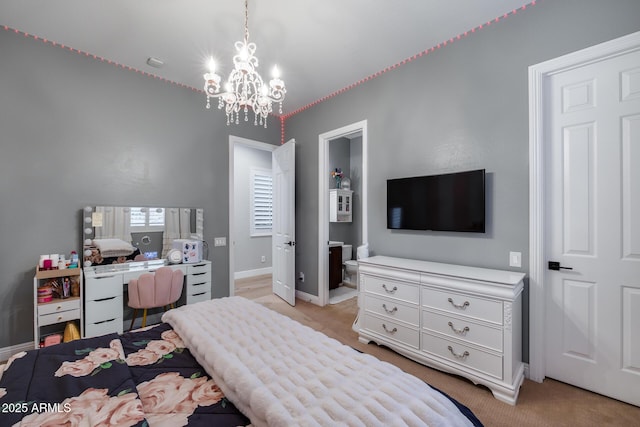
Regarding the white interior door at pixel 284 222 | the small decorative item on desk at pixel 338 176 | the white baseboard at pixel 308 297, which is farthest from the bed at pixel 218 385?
the small decorative item on desk at pixel 338 176

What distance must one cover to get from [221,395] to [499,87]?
2.87 meters

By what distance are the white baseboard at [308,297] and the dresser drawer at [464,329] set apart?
74.7 inches

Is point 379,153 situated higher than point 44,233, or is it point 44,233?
point 379,153

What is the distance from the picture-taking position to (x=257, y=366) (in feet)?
3.47

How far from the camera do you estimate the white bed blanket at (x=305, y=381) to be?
32.1 inches

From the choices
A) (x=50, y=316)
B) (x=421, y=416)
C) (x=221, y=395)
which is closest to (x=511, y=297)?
(x=421, y=416)

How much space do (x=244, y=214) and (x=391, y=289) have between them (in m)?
3.80

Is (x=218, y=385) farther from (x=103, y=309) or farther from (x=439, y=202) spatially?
(x=439, y=202)

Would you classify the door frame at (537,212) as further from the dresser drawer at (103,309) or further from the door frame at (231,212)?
the dresser drawer at (103,309)

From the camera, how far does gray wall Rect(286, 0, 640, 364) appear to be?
199 cm

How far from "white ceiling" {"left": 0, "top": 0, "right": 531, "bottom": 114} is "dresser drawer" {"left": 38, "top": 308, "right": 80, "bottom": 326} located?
2.48 m

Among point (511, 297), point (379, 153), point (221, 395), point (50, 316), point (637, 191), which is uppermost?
point (379, 153)

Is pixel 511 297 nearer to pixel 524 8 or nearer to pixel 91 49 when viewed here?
pixel 524 8

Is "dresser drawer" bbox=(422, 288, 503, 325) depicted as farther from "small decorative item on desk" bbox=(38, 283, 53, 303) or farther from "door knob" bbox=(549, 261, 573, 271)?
"small decorative item on desk" bbox=(38, 283, 53, 303)
